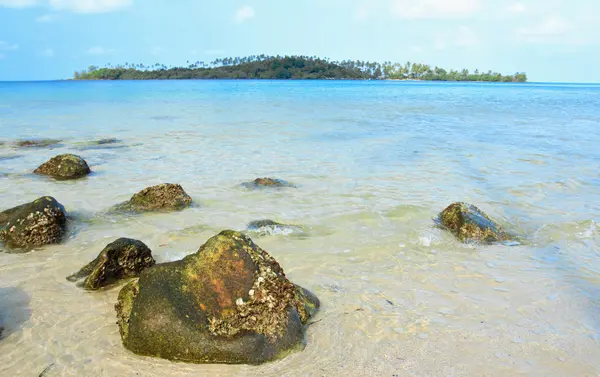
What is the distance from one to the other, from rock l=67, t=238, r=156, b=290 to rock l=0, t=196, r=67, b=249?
1.38 metres

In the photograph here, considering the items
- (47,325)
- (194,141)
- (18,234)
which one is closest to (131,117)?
(194,141)

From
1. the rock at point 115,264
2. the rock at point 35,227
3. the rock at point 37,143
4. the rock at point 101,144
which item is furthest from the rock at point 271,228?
the rock at point 37,143

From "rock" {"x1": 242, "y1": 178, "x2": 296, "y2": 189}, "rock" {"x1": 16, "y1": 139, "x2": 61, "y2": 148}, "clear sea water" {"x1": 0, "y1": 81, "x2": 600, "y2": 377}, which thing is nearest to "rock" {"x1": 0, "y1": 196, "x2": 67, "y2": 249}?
"clear sea water" {"x1": 0, "y1": 81, "x2": 600, "y2": 377}

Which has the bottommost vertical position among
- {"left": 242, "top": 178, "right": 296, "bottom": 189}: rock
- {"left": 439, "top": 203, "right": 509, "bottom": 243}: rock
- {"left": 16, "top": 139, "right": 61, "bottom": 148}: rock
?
{"left": 16, "top": 139, "right": 61, "bottom": 148}: rock

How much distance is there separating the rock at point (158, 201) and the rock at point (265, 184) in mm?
1866

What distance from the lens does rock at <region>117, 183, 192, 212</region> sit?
319 inches

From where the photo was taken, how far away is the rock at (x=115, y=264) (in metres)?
5.08

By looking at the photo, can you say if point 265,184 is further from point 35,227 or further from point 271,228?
point 35,227

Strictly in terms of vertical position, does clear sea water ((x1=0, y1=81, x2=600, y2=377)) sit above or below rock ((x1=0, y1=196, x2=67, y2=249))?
below

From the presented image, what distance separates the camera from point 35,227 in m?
6.36

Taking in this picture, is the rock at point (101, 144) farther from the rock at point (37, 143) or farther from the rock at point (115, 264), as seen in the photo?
the rock at point (115, 264)

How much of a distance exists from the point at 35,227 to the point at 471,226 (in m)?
6.40

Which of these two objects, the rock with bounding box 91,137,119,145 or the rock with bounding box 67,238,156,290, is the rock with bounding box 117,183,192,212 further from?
the rock with bounding box 91,137,119,145

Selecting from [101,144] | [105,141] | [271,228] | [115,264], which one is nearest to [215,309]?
[115,264]
